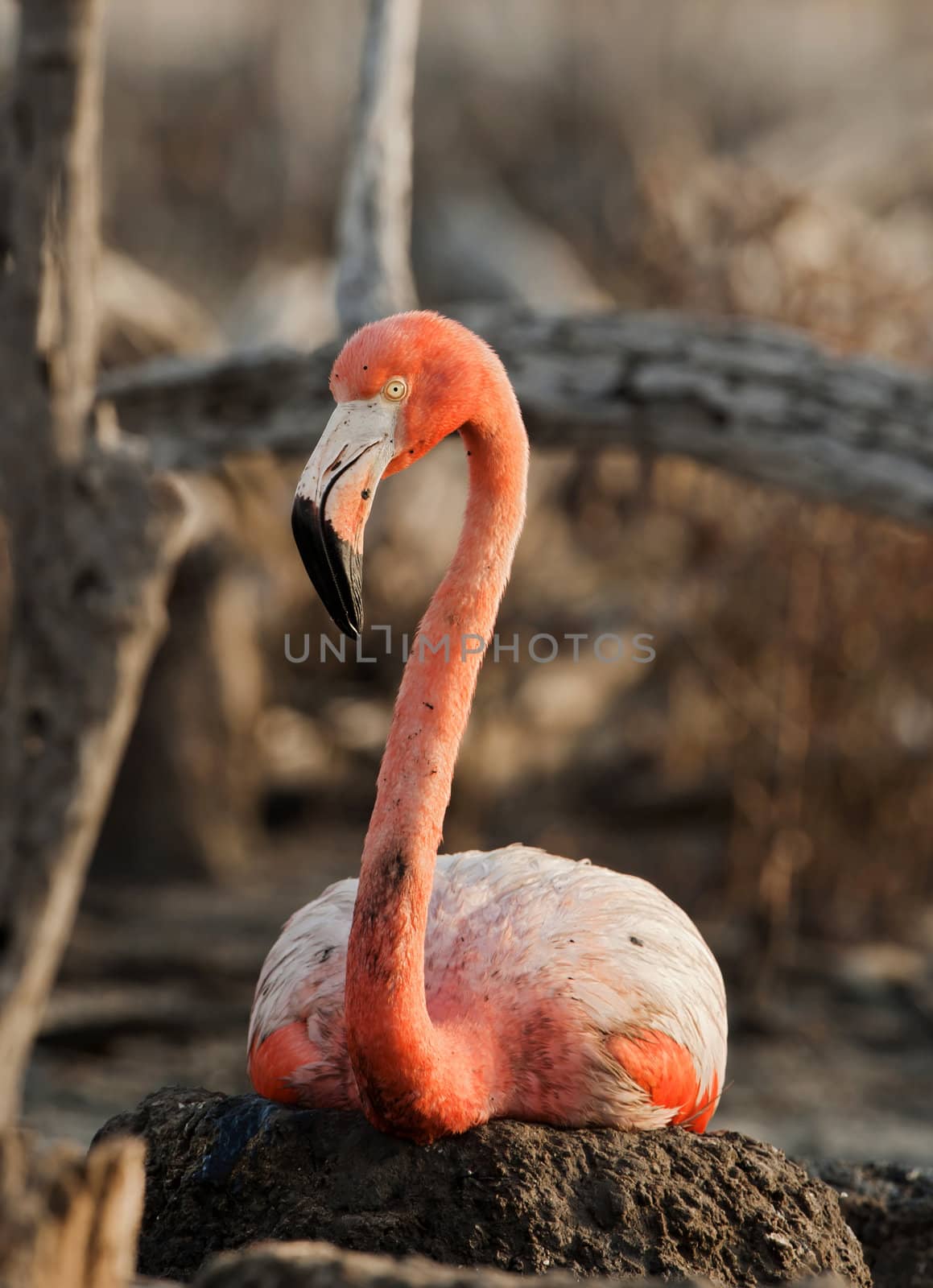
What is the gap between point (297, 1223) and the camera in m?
2.54

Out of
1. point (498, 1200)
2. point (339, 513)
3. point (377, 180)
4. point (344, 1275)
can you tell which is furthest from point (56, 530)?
point (344, 1275)

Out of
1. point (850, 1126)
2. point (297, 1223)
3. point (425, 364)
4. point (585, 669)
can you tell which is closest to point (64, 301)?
point (425, 364)

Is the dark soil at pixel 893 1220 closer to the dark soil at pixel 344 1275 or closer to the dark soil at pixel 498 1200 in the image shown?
the dark soil at pixel 498 1200

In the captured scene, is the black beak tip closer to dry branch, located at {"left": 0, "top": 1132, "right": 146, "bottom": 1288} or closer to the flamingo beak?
the flamingo beak

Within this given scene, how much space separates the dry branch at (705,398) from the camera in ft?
14.7

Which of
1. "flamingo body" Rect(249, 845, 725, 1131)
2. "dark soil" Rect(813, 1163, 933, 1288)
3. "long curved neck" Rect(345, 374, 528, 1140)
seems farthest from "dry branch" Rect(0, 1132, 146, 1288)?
"dark soil" Rect(813, 1163, 933, 1288)

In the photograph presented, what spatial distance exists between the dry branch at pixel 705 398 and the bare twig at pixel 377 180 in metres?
0.28

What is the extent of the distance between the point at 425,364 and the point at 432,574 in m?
7.07

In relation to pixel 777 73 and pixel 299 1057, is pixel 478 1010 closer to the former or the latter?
pixel 299 1057

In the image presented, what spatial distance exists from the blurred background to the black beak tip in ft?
13.5

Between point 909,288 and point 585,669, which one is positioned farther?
point 585,669

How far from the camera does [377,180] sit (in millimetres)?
4996

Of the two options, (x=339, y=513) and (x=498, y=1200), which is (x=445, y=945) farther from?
(x=339, y=513)

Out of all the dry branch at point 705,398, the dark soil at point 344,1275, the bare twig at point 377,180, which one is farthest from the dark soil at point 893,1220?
the bare twig at point 377,180
